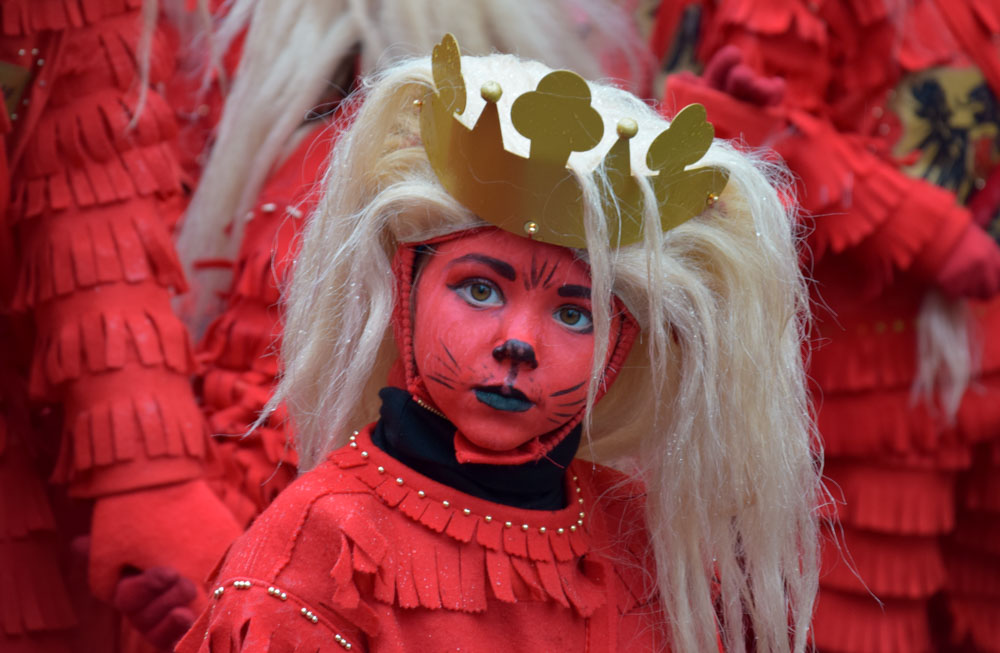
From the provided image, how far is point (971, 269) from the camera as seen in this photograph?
68.3 inches

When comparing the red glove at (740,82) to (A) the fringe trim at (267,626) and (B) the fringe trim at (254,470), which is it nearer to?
(B) the fringe trim at (254,470)

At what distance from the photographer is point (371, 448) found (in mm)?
978

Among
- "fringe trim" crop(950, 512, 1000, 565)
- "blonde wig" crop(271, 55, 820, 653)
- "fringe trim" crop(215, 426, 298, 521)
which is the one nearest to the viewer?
"blonde wig" crop(271, 55, 820, 653)

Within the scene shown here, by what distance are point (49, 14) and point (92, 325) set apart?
35cm

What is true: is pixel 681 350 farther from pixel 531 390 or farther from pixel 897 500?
pixel 897 500

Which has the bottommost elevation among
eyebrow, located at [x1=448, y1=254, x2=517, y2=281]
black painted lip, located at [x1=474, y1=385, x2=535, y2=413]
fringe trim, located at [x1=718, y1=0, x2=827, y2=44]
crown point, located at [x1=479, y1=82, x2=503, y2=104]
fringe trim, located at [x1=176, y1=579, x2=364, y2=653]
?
fringe trim, located at [x1=176, y1=579, x2=364, y2=653]

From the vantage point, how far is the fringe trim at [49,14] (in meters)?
1.24

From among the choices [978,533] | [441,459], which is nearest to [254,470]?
[441,459]

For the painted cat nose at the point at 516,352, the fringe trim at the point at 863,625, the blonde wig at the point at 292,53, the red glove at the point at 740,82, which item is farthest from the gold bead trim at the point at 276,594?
the fringe trim at the point at 863,625

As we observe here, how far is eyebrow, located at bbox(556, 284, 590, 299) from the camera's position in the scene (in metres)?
0.94

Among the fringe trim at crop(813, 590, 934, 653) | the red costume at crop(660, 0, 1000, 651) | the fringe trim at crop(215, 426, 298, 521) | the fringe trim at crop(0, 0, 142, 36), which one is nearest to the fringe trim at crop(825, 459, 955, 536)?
the red costume at crop(660, 0, 1000, 651)

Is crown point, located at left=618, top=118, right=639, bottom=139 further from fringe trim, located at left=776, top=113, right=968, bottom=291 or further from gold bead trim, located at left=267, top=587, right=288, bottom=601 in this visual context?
fringe trim, located at left=776, top=113, right=968, bottom=291

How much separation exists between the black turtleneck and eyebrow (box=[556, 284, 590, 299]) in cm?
15

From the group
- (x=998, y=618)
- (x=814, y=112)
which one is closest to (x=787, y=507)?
(x=814, y=112)
